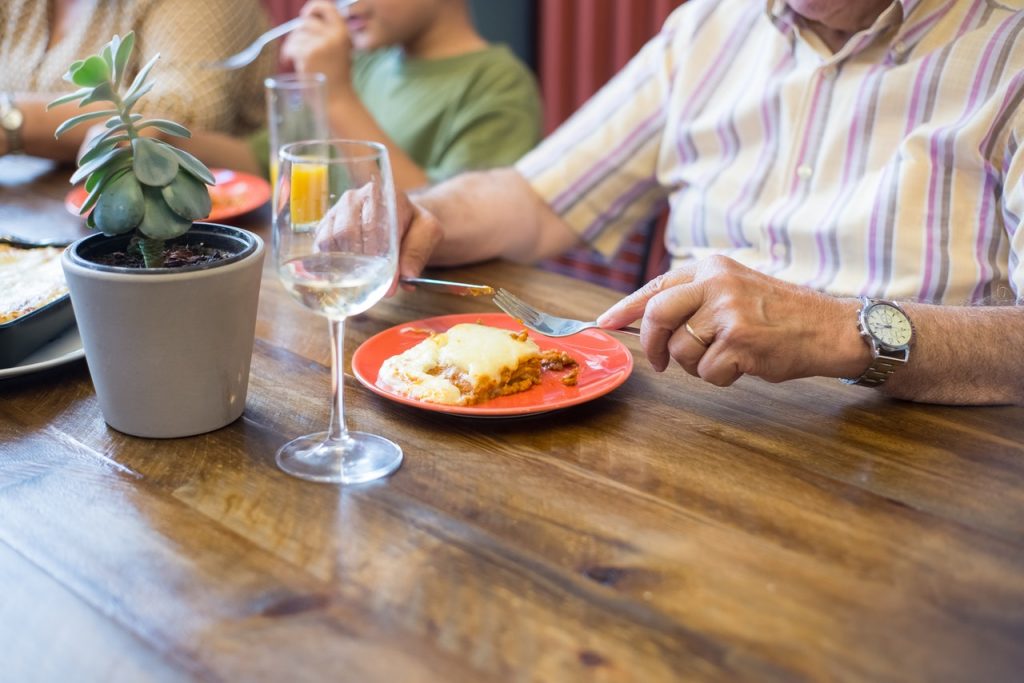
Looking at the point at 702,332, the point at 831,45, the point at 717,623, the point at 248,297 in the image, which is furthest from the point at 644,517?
the point at 831,45

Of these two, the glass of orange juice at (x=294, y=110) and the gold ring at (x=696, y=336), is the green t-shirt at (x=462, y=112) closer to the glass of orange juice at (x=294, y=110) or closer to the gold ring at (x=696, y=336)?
the glass of orange juice at (x=294, y=110)

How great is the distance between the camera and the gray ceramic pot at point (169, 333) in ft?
2.63

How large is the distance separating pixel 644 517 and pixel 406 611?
0.20 m

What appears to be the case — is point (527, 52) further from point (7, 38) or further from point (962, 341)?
point (962, 341)

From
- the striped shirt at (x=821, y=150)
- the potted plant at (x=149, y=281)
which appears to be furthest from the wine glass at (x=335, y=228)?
the striped shirt at (x=821, y=150)

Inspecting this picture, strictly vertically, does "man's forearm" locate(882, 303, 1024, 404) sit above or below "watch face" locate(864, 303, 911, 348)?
below

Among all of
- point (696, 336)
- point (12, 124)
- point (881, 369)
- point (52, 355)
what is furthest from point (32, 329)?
point (12, 124)

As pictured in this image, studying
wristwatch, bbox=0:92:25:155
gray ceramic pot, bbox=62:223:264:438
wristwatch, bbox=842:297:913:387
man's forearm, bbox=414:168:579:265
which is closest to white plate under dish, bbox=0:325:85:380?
gray ceramic pot, bbox=62:223:264:438

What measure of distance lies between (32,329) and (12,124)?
3.55 ft

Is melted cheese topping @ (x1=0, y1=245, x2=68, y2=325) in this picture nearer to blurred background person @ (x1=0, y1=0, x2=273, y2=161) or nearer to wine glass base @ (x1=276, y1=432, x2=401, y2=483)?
wine glass base @ (x1=276, y1=432, x2=401, y2=483)

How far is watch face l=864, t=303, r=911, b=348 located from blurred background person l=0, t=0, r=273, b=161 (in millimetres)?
1624

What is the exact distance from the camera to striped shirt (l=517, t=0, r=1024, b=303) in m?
1.24

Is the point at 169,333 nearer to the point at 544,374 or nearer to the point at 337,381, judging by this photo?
the point at 337,381

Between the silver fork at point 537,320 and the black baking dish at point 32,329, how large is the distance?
42cm
